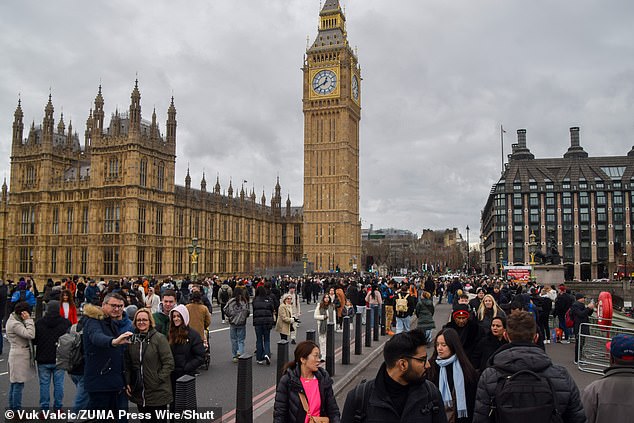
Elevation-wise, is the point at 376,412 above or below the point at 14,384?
above

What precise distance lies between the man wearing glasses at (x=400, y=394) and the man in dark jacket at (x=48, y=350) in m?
5.97

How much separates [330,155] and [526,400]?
7583 cm

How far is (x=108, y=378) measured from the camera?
235 inches

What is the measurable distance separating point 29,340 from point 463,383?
6.20 meters

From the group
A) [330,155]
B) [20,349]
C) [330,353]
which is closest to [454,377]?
[330,353]

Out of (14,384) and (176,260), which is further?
(176,260)

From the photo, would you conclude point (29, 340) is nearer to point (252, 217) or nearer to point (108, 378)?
point (108, 378)

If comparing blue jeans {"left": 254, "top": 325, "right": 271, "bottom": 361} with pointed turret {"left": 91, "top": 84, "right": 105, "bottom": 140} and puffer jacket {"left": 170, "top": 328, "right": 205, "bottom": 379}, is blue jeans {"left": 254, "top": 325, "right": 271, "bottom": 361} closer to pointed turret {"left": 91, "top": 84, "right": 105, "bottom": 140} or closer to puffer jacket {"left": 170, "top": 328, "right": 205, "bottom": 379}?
puffer jacket {"left": 170, "top": 328, "right": 205, "bottom": 379}

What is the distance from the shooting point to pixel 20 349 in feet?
25.5

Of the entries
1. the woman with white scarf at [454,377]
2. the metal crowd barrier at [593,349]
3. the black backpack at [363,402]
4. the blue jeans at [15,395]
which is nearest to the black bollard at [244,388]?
the woman with white scarf at [454,377]

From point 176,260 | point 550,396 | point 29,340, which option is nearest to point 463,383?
point 550,396

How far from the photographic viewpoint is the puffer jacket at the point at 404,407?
3.44 meters

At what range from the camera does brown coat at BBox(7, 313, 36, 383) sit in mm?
7617

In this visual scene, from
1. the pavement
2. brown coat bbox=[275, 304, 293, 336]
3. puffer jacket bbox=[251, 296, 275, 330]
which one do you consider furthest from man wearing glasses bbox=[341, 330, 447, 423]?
brown coat bbox=[275, 304, 293, 336]
